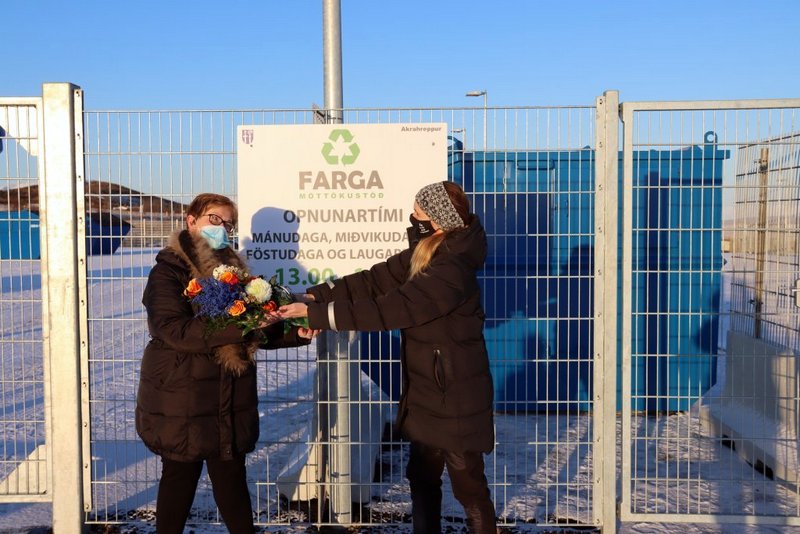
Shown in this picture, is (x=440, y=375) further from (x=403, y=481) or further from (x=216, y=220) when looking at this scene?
(x=403, y=481)

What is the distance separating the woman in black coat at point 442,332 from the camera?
9.72ft

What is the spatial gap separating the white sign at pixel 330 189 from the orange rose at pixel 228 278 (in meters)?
1.00

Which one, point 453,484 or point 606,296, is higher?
point 606,296

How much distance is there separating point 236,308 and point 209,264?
294mm

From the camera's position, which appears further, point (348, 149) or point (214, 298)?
point (348, 149)

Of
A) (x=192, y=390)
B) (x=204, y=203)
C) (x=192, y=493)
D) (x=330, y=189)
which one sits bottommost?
(x=192, y=493)

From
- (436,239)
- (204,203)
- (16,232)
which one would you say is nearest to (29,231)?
(16,232)

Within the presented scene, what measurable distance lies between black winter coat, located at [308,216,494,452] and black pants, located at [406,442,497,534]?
9 cm

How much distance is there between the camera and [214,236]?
309cm

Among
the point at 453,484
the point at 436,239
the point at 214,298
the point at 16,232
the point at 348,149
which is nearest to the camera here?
the point at 214,298

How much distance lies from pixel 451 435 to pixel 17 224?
2.76 metres

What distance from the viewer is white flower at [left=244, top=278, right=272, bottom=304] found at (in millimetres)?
2971

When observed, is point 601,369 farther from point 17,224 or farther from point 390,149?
point 17,224

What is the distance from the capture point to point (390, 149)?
3932mm
